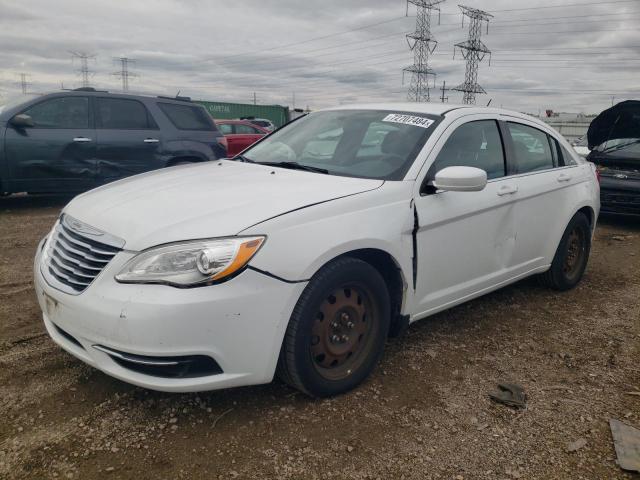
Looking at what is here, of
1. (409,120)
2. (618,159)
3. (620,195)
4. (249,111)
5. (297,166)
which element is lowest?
(620,195)

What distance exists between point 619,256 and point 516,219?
334cm

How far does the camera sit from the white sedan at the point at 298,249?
2326mm

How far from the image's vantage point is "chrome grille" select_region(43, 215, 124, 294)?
248cm

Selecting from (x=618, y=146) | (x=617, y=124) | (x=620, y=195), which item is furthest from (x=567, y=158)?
(x=618, y=146)

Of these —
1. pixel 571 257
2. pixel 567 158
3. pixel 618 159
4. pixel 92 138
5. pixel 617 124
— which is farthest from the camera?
pixel 618 159

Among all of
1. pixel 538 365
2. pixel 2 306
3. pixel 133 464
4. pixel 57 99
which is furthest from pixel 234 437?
pixel 57 99

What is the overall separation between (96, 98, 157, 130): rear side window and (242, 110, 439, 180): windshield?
4.59 m

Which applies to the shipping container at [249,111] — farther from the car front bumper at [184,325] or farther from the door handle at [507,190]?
the car front bumper at [184,325]

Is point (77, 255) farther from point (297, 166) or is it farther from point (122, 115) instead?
point (122, 115)

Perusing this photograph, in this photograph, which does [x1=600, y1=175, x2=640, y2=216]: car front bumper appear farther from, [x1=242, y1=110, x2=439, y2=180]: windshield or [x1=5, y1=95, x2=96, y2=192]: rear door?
[x1=5, y1=95, x2=96, y2=192]: rear door

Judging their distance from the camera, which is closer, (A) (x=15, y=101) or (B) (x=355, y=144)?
(B) (x=355, y=144)

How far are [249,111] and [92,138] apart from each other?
101 ft

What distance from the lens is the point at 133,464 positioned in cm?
228

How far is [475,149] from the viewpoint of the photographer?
3.69 meters
